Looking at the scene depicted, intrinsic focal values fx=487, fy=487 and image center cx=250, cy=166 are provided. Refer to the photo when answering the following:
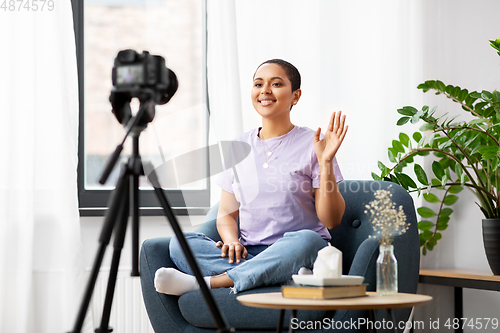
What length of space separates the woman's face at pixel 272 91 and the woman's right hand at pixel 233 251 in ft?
1.68

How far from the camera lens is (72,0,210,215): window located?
244 centimetres

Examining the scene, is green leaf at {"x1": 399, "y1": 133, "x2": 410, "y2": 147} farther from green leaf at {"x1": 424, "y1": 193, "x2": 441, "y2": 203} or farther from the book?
the book

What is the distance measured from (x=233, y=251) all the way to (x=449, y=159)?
4.03ft

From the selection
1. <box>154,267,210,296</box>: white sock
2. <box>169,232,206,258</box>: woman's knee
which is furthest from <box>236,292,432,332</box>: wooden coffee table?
<box>169,232,206,258</box>: woman's knee

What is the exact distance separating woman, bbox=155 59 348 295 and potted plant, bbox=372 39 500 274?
0.59 m

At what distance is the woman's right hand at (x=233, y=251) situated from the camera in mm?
1674

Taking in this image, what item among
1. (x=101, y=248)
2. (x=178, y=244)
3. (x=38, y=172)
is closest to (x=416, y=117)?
(x=178, y=244)

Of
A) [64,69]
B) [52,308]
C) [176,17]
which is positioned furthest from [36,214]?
[176,17]

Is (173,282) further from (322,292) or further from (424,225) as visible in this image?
(424,225)

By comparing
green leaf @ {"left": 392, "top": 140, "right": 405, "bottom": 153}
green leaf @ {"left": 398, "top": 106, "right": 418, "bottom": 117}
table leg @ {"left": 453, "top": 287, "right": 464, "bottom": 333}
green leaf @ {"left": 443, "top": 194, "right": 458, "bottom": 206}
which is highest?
green leaf @ {"left": 398, "top": 106, "right": 418, "bottom": 117}

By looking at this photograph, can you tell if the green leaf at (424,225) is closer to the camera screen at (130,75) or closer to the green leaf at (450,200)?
the green leaf at (450,200)

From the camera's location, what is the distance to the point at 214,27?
2.38 metres

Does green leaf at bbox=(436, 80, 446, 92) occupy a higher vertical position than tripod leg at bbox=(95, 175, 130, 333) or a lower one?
higher

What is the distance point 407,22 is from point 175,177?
1.42m
